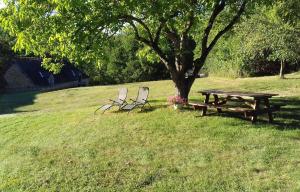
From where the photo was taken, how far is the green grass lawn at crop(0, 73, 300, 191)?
9104 millimetres

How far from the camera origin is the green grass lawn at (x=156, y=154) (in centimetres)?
910

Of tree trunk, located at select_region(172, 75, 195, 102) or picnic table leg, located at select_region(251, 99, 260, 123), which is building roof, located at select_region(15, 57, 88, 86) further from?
picnic table leg, located at select_region(251, 99, 260, 123)

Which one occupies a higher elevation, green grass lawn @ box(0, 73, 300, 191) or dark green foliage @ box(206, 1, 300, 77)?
dark green foliage @ box(206, 1, 300, 77)

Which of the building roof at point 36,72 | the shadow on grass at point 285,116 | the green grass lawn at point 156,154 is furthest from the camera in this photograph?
the building roof at point 36,72

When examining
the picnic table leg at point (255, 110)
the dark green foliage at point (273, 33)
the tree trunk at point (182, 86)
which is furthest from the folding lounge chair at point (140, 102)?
the dark green foliage at point (273, 33)

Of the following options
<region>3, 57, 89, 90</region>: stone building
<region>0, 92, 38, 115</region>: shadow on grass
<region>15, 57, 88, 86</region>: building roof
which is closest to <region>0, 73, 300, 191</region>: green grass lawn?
<region>0, 92, 38, 115</region>: shadow on grass

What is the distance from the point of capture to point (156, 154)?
35.8 ft

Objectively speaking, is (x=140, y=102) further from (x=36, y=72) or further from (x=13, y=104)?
(x=36, y=72)

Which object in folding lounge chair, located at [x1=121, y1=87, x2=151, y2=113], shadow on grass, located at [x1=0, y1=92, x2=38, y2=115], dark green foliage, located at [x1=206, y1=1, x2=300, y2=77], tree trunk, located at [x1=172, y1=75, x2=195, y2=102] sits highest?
dark green foliage, located at [x1=206, y1=1, x2=300, y2=77]

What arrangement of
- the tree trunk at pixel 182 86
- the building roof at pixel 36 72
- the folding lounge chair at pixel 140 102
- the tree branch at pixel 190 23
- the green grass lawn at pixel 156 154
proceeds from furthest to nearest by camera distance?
the building roof at pixel 36 72, the folding lounge chair at pixel 140 102, the tree trunk at pixel 182 86, the tree branch at pixel 190 23, the green grass lawn at pixel 156 154

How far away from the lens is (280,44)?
18.7 meters

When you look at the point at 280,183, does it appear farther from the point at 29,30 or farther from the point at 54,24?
the point at 29,30

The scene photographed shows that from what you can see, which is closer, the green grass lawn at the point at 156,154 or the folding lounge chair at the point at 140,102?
the green grass lawn at the point at 156,154

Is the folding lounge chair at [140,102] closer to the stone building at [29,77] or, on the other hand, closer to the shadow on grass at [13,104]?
the shadow on grass at [13,104]
